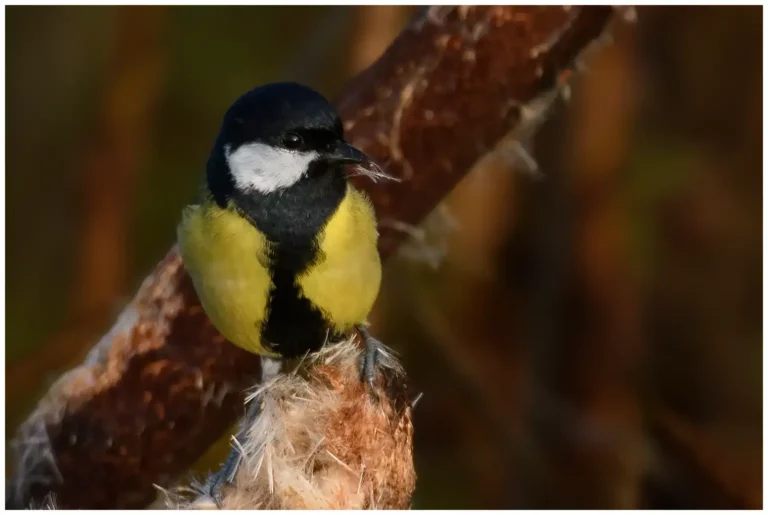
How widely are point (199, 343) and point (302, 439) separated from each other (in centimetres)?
29

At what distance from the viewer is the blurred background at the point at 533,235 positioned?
1.37m

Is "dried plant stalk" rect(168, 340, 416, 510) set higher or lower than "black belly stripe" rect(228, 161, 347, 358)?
lower

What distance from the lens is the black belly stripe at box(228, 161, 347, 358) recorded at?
0.75m

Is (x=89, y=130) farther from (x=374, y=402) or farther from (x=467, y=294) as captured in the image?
(x=374, y=402)

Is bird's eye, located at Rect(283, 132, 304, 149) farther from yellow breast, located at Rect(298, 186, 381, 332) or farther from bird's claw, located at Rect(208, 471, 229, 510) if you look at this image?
bird's claw, located at Rect(208, 471, 229, 510)

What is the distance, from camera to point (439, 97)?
0.87 meters

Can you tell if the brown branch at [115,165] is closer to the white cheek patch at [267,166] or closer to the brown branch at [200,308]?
the brown branch at [200,308]

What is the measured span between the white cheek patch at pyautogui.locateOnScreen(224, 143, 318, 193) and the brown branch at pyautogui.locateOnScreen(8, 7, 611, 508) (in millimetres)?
144

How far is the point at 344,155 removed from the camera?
74 cm

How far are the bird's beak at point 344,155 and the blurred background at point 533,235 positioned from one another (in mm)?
561

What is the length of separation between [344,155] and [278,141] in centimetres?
6

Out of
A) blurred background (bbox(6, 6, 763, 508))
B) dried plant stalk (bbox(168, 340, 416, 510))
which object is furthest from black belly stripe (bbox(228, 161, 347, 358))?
blurred background (bbox(6, 6, 763, 508))

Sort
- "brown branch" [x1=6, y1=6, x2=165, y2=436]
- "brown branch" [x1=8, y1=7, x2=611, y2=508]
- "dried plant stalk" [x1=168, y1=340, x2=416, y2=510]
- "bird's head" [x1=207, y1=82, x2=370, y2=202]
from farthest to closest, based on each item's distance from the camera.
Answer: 1. "brown branch" [x1=6, y1=6, x2=165, y2=436]
2. "brown branch" [x1=8, y1=7, x2=611, y2=508]
3. "bird's head" [x1=207, y1=82, x2=370, y2=202]
4. "dried plant stalk" [x1=168, y1=340, x2=416, y2=510]

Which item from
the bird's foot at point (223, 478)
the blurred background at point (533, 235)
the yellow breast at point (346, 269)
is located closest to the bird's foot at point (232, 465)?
the bird's foot at point (223, 478)
